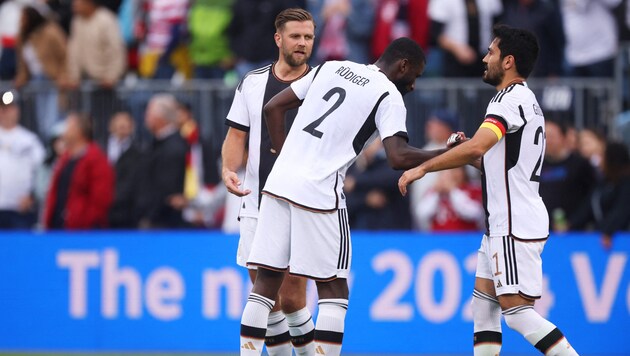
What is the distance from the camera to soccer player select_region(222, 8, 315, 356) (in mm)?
10062

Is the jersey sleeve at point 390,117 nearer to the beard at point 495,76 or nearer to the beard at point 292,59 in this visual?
the beard at point 495,76

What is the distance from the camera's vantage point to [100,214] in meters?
16.0

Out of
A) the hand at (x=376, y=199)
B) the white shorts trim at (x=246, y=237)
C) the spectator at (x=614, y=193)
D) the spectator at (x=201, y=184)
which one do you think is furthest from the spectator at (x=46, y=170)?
the white shorts trim at (x=246, y=237)

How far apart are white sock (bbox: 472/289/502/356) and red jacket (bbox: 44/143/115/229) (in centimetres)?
705

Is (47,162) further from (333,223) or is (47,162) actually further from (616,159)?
(333,223)

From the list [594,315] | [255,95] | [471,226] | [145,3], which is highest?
[145,3]

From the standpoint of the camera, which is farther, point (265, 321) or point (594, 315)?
point (594, 315)

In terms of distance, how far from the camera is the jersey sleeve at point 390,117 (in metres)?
9.20

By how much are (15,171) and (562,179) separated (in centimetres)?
640

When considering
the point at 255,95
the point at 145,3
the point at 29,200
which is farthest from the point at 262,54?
the point at 255,95

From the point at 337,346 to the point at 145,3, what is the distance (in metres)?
9.38

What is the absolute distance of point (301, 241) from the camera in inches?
368

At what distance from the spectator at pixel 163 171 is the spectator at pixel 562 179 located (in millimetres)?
4149

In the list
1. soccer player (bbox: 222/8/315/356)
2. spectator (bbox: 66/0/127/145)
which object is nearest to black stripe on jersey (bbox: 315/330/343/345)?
soccer player (bbox: 222/8/315/356)
